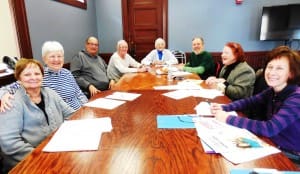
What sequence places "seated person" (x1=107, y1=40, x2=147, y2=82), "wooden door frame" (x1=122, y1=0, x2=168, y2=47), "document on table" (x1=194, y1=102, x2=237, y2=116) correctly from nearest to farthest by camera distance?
"document on table" (x1=194, y1=102, x2=237, y2=116) → "seated person" (x1=107, y1=40, x2=147, y2=82) → "wooden door frame" (x1=122, y1=0, x2=168, y2=47)

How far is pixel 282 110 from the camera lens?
1.09 m

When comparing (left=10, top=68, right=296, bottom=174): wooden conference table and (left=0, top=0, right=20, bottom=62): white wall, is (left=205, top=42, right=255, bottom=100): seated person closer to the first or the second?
(left=10, top=68, right=296, bottom=174): wooden conference table

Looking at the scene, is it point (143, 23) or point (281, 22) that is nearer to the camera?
point (281, 22)

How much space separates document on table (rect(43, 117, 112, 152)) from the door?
391 cm

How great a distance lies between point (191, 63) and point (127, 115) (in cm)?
248

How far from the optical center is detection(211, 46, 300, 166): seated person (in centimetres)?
107

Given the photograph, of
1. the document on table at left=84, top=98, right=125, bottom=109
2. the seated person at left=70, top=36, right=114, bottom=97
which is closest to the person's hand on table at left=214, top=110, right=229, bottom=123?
the document on table at left=84, top=98, right=125, bottom=109

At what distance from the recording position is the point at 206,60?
11.4 ft

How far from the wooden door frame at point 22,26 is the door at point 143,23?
268 centimetres

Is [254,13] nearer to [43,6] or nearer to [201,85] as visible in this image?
[201,85]

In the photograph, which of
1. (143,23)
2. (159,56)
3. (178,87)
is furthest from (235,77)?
(143,23)

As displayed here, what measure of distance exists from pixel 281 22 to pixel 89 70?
374 centimetres

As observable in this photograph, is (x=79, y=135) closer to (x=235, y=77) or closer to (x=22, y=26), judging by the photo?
(x=235, y=77)

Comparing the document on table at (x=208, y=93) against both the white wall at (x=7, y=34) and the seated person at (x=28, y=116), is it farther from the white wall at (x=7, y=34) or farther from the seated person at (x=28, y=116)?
the white wall at (x=7, y=34)
